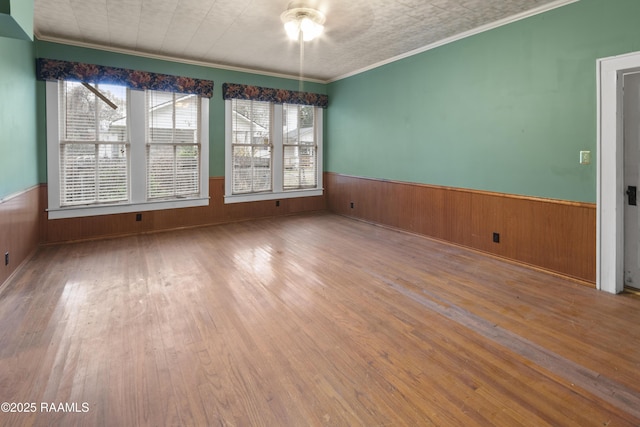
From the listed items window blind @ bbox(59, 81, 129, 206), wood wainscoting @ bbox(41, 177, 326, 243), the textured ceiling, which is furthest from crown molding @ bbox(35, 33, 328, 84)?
wood wainscoting @ bbox(41, 177, 326, 243)

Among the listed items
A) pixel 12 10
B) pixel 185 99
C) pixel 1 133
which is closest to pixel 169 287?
pixel 1 133

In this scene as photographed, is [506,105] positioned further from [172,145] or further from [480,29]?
[172,145]

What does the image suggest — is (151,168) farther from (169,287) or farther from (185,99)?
(169,287)

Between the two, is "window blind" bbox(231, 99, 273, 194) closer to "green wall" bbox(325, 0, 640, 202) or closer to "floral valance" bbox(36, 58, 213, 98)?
"floral valance" bbox(36, 58, 213, 98)

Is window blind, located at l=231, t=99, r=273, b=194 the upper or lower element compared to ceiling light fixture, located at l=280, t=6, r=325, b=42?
lower

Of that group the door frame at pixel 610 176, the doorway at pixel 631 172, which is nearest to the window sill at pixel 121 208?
the door frame at pixel 610 176

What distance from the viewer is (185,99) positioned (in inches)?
216

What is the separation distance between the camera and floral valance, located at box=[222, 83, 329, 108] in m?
5.80

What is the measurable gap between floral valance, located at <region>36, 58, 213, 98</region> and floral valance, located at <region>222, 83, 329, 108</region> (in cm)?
36

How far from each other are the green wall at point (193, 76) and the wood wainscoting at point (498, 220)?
2554 mm

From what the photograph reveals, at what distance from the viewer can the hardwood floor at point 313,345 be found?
1635 mm

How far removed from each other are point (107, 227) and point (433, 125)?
4989mm

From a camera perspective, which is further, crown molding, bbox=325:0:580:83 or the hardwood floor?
crown molding, bbox=325:0:580:83

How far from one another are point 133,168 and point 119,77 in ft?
4.25
